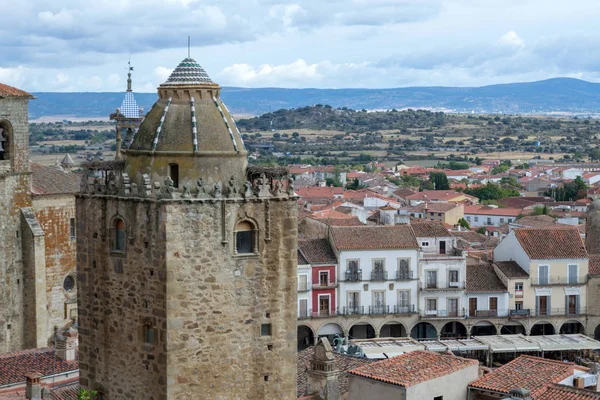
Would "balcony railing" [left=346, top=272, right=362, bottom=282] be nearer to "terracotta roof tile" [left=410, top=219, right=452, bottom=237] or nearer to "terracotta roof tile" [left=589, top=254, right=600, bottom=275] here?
"terracotta roof tile" [left=410, top=219, right=452, bottom=237]

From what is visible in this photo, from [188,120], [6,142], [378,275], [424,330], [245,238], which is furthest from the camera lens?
[424,330]

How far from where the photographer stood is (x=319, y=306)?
55.6 meters

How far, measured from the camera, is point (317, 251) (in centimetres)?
5606

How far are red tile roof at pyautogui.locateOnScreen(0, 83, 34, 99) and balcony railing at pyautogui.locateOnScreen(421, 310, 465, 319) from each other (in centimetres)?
2504

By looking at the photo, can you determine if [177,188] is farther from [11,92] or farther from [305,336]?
[305,336]

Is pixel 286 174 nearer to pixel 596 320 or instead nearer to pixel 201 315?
pixel 201 315

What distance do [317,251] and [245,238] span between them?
40563 millimetres

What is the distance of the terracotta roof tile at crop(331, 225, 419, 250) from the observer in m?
55.6

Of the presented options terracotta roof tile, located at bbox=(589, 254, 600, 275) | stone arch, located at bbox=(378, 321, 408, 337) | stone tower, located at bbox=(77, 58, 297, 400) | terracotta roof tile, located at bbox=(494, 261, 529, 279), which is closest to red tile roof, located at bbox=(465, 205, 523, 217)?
terracotta roof tile, located at bbox=(589, 254, 600, 275)

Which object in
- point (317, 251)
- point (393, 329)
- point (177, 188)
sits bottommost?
point (393, 329)

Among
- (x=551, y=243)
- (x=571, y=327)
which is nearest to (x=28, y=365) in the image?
(x=551, y=243)

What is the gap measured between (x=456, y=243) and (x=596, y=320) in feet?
26.5

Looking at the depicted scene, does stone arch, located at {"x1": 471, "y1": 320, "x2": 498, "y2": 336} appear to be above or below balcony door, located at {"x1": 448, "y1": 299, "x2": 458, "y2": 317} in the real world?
below

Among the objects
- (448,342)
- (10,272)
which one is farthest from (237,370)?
(448,342)
